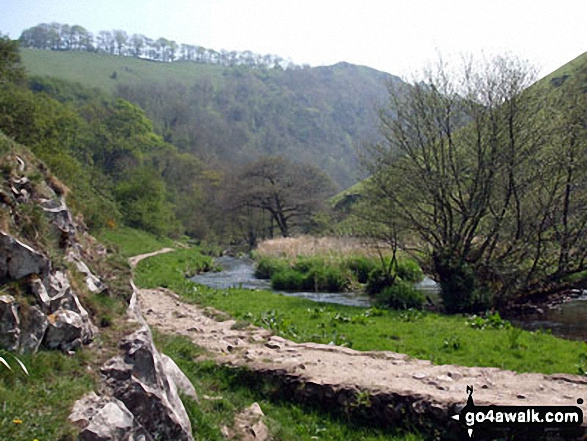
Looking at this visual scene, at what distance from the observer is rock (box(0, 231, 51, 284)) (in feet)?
17.7

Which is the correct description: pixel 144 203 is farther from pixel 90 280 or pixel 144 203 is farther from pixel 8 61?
pixel 90 280

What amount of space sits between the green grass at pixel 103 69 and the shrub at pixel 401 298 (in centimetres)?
11184

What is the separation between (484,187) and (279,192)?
101 feet

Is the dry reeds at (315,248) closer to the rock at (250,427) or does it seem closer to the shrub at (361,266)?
the shrub at (361,266)

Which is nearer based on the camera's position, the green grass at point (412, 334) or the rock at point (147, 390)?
the rock at point (147, 390)

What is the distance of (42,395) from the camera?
4.57 m

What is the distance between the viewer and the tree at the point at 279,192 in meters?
46.2

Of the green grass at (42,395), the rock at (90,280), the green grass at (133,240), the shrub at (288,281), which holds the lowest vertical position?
the green grass at (133,240)

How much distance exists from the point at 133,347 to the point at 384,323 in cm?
840

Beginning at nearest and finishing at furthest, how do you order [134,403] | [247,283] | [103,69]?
[134,403] → [247,283] → [103,69]

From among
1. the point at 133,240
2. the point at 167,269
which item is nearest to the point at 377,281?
the point at 167,269

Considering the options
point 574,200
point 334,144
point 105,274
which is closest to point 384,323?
point 105,274

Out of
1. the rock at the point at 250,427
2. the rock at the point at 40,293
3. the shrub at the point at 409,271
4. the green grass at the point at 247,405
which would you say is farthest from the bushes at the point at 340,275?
the rock at the point at 40,293

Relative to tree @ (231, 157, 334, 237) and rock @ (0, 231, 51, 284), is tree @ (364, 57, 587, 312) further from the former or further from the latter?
tree @ (231, 157, 334, 237)
